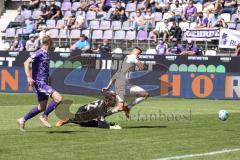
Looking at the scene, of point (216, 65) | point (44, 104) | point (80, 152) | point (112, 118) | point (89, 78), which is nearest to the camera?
point (80, 152)

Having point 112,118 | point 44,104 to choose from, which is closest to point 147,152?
point 44,104

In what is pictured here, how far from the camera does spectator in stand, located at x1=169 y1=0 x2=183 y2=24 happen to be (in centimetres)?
3120

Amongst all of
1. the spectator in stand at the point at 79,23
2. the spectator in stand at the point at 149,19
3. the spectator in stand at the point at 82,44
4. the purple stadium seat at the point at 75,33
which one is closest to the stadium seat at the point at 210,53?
the spectator in stand at the point at 149,19

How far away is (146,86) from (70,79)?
3962 millimetres

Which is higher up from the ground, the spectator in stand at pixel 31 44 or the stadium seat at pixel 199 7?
the stadium seat at pixel 199 7

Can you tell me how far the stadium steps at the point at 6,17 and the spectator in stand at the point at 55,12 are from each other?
3268 mm

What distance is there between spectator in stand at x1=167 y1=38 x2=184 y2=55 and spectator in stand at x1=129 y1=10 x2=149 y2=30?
2.61 metres

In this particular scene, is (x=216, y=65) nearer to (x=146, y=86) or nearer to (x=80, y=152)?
(x=146, y=86)

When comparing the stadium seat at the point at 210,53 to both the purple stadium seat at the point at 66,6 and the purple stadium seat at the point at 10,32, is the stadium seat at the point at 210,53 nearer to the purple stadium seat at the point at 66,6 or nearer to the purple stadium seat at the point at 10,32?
the purple stadium seat at the point at 66,6

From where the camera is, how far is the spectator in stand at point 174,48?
2948cm

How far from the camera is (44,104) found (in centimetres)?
1434

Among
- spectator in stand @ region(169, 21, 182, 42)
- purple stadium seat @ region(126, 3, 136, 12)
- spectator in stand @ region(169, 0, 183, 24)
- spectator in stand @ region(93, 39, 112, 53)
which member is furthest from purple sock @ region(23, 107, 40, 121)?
purple stadium seat @ region(126, 3, 136, 12)

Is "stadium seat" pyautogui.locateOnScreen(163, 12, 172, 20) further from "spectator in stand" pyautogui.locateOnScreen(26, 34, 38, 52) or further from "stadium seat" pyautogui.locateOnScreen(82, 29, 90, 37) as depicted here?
"spectator in stand" pyautogui.locateOnScreen(26, 34, 38, 52)

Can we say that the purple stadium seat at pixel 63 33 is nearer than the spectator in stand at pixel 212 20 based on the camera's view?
No
